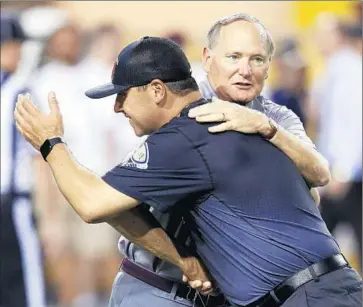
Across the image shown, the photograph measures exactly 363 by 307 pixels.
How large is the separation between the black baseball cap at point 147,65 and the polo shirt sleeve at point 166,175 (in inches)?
10.0

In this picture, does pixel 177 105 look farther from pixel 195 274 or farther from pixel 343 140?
pixel 343 140

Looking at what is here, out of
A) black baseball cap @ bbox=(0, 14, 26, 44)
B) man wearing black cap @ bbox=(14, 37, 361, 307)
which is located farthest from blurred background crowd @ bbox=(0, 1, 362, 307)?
man wearing black cap @ bbox=(14, 37, 361, 307)

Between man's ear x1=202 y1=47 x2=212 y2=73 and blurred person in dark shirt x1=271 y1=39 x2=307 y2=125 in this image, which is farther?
blurred person in dark shirt x1=271 y1=39 x2=307 y2=125

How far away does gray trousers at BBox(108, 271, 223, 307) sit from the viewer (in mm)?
4527

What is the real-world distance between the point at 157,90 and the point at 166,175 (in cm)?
34

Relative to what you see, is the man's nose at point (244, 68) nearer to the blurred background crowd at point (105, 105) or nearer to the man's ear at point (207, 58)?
the man's ear at point (207, 58)

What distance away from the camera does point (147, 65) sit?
4152 millimetres

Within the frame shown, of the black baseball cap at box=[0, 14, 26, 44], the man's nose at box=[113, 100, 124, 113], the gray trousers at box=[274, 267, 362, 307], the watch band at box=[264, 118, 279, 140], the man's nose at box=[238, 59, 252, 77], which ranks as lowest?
the gray trousers at box=[274, 267, 362, 307]

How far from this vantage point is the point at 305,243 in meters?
4.05

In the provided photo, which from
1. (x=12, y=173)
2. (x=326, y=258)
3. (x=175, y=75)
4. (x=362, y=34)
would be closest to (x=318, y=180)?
(x=326, y=258)

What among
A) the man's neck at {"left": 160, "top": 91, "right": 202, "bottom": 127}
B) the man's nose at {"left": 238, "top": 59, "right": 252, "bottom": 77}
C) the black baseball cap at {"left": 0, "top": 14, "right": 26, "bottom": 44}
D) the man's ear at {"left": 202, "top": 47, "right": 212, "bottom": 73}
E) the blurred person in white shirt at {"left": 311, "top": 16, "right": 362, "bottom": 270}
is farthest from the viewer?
the blurred person in white shirt at {"left": 311, "top": 16, "right": 362, "bottom": 270}

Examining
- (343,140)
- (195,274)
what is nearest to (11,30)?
(343,140)

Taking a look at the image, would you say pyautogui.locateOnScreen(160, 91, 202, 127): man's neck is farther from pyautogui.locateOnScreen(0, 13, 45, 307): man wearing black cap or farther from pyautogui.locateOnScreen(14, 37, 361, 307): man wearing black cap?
pyautogui.locateOnScreen(0, 13, 45, 307): man wearing black cap

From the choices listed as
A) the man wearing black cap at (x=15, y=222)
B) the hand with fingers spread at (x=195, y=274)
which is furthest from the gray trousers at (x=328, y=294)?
the man wearing black cap at (x=15, y=222)
